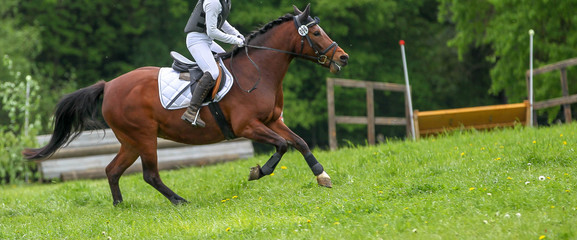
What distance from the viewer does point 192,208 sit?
8602 mm

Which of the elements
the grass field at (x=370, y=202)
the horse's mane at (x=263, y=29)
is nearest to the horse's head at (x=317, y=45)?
the horse's mane at (x=263, y=29)

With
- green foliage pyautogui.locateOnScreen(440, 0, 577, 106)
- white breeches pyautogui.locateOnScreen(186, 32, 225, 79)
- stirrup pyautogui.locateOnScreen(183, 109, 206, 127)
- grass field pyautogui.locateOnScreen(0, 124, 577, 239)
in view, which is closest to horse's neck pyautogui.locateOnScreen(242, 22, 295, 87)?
white breeches pyautogui.locateOnScreen(186, 32, 225, 79)

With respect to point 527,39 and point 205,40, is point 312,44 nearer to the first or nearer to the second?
point 205,40

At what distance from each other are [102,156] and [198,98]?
28.8ft

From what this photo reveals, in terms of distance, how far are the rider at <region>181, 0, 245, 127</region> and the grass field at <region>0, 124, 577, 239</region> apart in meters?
1.24

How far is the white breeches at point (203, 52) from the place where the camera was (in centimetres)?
880

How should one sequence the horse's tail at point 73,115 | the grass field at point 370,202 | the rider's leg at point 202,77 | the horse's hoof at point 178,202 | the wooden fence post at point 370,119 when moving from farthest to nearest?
the wooden fence post at point 370,119 → the horse's tail at point 73,115 → the horse's hoof at point 178,202 → the rider's leg at point 202,77 → the grass field at point 370,202

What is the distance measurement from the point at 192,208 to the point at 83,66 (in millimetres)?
28325

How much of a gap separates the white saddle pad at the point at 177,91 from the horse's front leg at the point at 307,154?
0.76 meters

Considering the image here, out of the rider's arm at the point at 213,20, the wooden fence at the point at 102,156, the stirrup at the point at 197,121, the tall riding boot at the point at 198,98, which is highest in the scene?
the rider's arm at the point at 213,20

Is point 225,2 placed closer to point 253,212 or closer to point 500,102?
point 253,212

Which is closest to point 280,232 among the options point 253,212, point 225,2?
point 253,212

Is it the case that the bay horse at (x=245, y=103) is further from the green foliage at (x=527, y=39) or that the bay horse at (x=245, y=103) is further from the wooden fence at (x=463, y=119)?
the green foliage at (x=527, y=39)

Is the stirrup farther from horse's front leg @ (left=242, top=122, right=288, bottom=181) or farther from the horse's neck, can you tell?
the horse's neck
